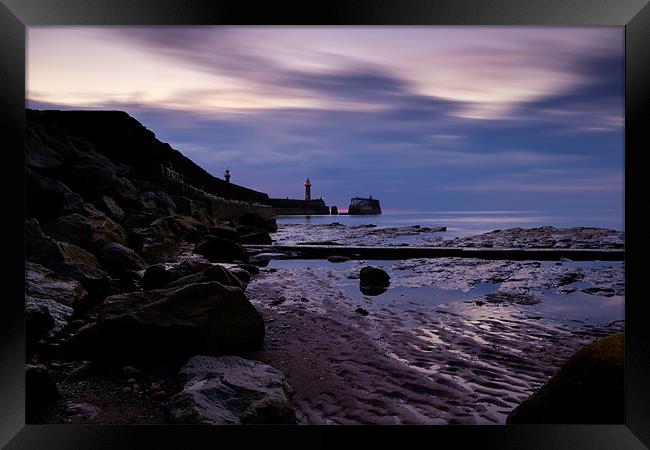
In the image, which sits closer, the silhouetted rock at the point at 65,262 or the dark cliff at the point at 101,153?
the silhouetted rock at the point at 65,262

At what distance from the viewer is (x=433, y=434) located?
2.57 metres

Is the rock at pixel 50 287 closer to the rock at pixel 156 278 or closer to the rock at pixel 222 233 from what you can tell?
the rock at pixel 156 278

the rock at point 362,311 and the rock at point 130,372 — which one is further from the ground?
the rock at point 130,372

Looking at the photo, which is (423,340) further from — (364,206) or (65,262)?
(364,206)

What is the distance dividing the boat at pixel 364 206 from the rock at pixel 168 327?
159 ft

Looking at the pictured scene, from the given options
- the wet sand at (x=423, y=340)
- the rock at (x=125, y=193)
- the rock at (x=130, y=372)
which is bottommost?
the wet sand at (x=423, y=340)

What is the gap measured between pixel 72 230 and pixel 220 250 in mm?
3157

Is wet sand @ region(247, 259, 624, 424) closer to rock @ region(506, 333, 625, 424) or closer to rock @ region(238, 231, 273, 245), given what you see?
rock @ region(506, 333, 625, 424)

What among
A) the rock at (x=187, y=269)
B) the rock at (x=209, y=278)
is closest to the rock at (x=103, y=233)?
the rock at (x=187, y=269)

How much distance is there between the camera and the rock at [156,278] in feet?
15.7

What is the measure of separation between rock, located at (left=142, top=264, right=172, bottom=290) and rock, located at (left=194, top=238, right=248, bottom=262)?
3.35m

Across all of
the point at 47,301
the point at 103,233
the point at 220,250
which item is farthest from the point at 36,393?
the point at 220,250

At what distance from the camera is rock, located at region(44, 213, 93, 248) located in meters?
5.80

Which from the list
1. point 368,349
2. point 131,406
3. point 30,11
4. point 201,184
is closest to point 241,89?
point 30,11
